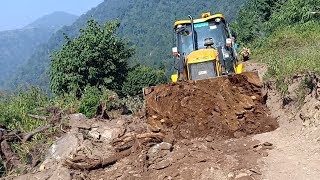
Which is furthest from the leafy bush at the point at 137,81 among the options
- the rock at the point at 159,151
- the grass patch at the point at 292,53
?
the rock at the point at 159,151

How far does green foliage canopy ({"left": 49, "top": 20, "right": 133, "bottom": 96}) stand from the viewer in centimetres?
2425

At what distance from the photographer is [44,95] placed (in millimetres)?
12680

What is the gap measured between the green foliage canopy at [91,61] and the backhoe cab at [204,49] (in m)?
14.2

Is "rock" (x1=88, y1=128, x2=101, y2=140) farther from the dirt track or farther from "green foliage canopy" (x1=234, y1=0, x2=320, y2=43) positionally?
"green foliage canopy" (x1=234, y1=0, x2=320, y2=43)

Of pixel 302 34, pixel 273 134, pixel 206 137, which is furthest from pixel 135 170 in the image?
pixel 302 34

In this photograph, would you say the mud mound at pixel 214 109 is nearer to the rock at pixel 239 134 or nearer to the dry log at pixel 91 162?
the rock at pixel 239 134

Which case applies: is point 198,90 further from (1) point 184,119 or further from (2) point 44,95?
(2) point 44,95

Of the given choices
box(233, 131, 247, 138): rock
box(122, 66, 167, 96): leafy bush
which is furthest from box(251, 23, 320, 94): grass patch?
box(122, 66, 167, 96): leafy bush

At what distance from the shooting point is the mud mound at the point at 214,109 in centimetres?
776

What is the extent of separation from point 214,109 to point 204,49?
172 centimetres

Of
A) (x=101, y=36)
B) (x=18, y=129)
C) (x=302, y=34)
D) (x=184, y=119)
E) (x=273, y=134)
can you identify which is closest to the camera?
(x=273, y=134)

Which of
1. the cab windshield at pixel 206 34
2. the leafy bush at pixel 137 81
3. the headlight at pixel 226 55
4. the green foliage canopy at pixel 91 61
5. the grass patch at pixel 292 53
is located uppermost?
the cab windshield at pixel 206 34

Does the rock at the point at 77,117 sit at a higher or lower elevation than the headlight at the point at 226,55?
lower

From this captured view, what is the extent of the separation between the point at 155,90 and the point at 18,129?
340 centimetres
